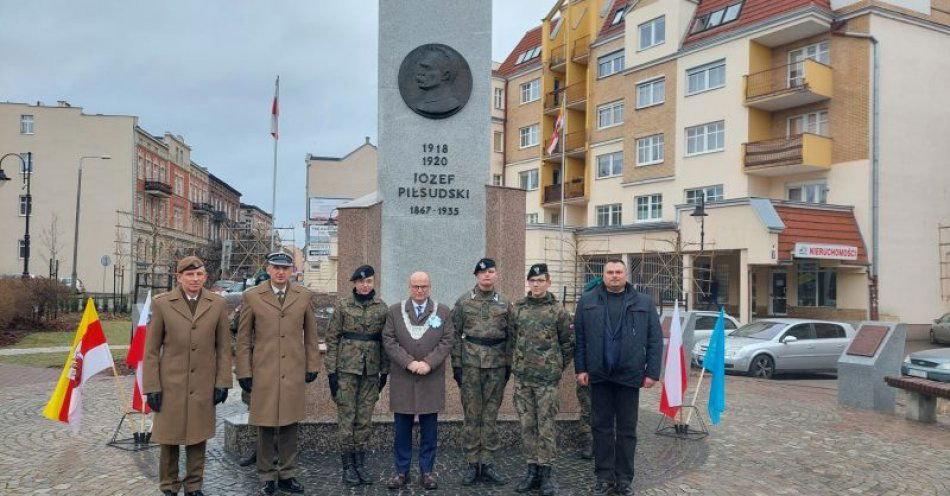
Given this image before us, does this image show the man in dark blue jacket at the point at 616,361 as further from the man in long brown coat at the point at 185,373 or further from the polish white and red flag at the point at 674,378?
the man in long brown coat at the point at 185,373

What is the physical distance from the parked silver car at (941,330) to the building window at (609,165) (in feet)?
51.8

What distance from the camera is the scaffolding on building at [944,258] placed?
A: 27578mm

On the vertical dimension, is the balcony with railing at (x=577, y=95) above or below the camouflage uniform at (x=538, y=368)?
above

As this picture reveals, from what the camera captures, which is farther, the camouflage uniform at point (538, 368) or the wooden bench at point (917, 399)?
the wooden bench at point (917, 399)

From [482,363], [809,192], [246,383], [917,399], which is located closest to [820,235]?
[809,192]

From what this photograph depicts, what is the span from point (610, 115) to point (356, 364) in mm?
33313

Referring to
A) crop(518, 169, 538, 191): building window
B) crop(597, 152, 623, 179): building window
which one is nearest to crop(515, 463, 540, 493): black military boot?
crop(597, 152, 623, 179): building window

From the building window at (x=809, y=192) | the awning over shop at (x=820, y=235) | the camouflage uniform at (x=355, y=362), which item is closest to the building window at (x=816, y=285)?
the awning over shop at (x=820, y=235)

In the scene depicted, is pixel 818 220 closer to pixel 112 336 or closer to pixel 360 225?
pixel 360 225

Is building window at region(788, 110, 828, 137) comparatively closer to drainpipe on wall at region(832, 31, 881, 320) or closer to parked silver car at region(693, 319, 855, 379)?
drainpipe on wall at region(832, 31, 881, 320)

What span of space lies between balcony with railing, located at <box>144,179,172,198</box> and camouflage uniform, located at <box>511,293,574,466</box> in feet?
192

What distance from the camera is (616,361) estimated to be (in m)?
6.17

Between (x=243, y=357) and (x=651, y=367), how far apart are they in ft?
11.5

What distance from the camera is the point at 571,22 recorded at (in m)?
41.1
